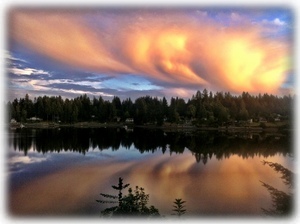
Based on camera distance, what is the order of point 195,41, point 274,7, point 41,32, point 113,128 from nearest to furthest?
point 274,7
point 41,32
point 195,41
point 113,128

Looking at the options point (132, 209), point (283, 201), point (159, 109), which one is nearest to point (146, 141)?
point (159, 109)

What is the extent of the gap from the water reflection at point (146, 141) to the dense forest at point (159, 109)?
0.62 ft

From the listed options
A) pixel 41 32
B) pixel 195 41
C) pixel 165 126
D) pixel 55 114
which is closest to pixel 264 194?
pixel 165 126

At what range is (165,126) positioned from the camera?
4141mm

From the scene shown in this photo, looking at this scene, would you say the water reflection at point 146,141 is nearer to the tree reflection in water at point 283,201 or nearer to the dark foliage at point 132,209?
the tree reflection in water at point 283,201

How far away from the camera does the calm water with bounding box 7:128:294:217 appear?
3.20 m

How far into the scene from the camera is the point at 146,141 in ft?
13.9

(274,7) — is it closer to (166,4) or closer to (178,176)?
(166,4)

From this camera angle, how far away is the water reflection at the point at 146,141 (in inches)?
162

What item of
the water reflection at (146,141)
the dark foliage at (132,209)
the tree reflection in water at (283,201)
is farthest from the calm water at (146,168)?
the dark foliage at (132,209)

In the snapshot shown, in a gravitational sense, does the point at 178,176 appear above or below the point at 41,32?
below

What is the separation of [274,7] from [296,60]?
60 cm

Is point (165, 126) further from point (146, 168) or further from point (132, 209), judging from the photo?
point (132, 209)

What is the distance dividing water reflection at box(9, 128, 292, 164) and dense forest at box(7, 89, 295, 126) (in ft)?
0.62
